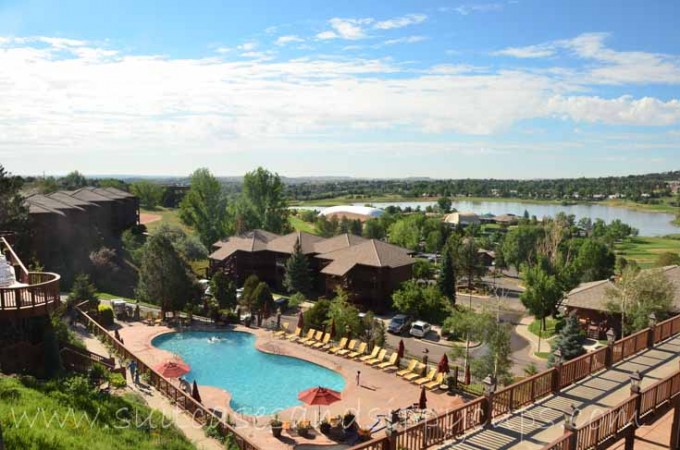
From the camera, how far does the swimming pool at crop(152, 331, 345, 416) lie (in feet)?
79.0

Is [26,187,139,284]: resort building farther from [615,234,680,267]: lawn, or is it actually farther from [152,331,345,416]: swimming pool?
[615,234,680,267]: lawn

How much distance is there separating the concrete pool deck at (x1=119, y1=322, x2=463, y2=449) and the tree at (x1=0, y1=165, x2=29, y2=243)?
12617 millimetres

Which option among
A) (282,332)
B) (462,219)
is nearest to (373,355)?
(282,332)

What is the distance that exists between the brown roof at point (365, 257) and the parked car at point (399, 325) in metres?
5.83

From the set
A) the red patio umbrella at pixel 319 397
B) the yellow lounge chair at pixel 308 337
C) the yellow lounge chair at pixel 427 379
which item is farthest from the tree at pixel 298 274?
the red patio umbrella at pixel 319 397

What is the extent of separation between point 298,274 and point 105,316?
53.3 feet

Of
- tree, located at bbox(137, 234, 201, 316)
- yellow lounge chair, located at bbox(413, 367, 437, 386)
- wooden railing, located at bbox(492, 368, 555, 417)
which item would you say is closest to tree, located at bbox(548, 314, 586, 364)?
yellow lounge chair, located at bbox(413, 367, 437, 386)

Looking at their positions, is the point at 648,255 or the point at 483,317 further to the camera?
the point at 648,255

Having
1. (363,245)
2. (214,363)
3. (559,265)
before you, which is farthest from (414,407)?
(559,265)

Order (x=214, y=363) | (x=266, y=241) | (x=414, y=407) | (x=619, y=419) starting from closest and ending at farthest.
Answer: (x=619, y=419) < (x=414, y=407) < (x=214, y=363) < (x=266, y=241)

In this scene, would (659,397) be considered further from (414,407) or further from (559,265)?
(559,265)

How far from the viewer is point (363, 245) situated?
45.3m

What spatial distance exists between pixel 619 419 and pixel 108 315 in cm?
2899

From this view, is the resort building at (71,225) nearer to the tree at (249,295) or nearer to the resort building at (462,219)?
the tree at (249,295)
